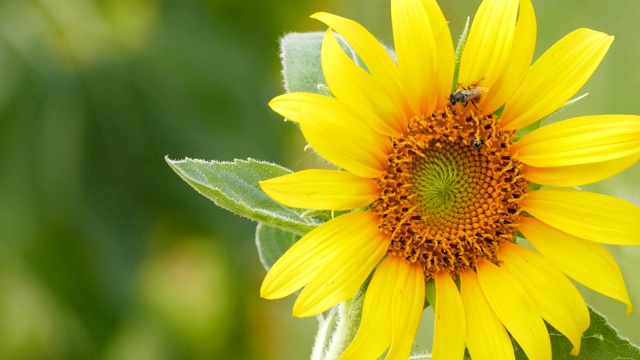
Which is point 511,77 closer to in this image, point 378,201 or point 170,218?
point 378,201

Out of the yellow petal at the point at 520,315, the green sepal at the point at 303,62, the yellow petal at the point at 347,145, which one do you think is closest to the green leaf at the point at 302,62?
the green sepal at the point at 303,62

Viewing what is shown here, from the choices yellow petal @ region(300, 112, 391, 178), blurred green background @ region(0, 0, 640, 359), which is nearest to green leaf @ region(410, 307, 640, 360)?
yellow petal @ region(300, 112, 391, 178)

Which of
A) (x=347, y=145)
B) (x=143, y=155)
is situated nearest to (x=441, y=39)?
(x=347, y=145)

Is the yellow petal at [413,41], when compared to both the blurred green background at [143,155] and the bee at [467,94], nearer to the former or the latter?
the bee at [467,94]

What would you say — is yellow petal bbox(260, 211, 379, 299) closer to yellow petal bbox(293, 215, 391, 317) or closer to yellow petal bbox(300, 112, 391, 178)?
yellow petal bbox(293, 215, 391, 317)

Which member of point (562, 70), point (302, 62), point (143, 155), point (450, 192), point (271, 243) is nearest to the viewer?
point (562, 70)

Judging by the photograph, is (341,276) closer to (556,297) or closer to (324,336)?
(324,336)

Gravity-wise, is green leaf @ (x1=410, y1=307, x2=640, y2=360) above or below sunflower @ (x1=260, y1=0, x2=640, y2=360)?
below
